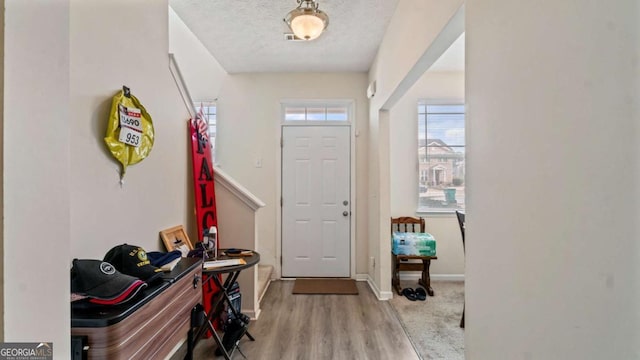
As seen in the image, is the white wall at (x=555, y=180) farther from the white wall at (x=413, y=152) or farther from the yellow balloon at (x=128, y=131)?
the white wall at (x=413, y=152)

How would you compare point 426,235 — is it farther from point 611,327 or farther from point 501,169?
point 611,327

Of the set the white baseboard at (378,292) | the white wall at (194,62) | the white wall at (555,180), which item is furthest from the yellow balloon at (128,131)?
the white baseboard at (378,292)

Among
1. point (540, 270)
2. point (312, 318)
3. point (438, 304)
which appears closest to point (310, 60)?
point (312, 318)

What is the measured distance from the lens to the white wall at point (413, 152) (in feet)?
13.2

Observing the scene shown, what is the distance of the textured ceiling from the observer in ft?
8.57

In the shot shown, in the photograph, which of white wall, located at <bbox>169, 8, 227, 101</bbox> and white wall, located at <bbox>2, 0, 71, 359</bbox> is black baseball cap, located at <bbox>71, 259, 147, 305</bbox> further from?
white wall, located at <bbox>169, 8, 227, 101</bbox>

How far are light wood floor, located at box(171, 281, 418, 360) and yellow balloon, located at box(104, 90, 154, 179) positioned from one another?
148cm

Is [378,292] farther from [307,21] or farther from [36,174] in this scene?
[36,174]

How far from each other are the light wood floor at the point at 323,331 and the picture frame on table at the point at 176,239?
0.77 meters

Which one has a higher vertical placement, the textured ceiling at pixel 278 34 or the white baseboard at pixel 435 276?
the textured ceiling at pixel 278 34

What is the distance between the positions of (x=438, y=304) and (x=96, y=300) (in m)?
3.09

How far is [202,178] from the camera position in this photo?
104 inches

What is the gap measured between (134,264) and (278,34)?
2.57 m

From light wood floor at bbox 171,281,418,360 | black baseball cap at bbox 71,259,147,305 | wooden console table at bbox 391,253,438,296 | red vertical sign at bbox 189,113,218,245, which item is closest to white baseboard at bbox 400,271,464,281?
wooden console table at bbox 391,253,438,296
